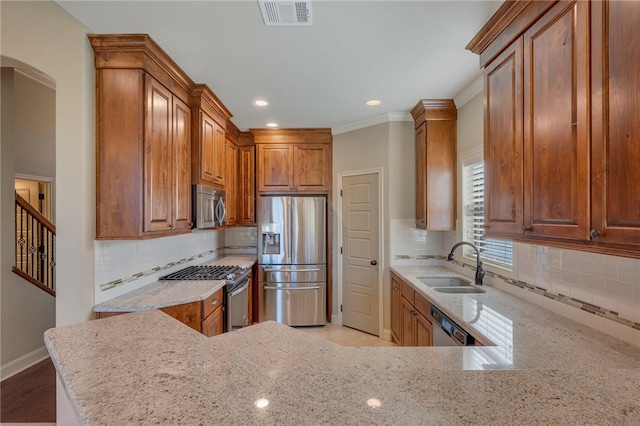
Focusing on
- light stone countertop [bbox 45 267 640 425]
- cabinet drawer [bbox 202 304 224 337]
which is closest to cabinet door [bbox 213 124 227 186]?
cabinet drawer [bbox 202 304 224 337]

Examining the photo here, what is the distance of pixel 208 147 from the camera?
317 cm

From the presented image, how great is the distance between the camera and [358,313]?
13.4 ft

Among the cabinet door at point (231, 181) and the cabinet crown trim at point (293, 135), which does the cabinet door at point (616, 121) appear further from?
the cabinet door at point (231, 181)

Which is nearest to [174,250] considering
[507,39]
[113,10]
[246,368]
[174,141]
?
[174,141]

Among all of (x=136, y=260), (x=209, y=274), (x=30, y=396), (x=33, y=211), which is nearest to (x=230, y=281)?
(x=209, y=274)

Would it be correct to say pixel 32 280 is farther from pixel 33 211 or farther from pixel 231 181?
pixel 231 181

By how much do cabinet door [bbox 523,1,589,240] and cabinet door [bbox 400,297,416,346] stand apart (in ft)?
5.36

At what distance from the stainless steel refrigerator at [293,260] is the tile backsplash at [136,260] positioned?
0.92 m

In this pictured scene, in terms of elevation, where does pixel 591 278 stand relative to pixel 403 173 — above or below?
below

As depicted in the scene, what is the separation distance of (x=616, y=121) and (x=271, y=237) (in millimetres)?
3677

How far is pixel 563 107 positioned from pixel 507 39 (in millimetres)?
679

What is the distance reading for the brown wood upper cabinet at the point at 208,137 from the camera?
292cm

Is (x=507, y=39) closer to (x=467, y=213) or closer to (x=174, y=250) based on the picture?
(x=467, y=213)

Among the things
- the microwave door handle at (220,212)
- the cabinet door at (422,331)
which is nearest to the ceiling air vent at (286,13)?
the microwave door handle at (220,212)
